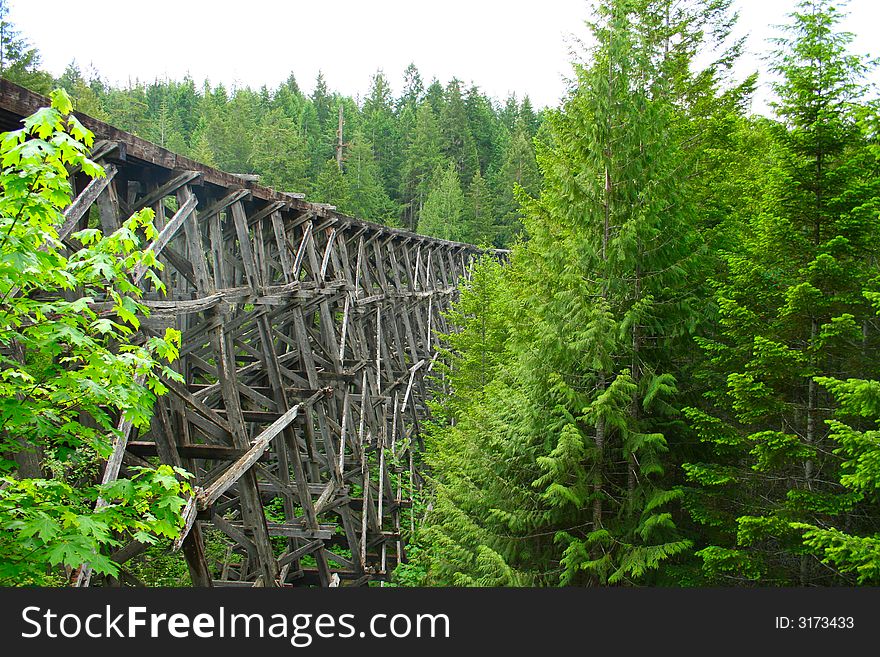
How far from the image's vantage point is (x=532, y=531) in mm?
6781

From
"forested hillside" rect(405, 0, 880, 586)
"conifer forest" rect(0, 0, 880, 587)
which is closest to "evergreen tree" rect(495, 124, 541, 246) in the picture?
"conifer forest" rect(0, 0, 880, 587)

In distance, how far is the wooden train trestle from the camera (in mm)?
5520

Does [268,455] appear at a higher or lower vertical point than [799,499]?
lower

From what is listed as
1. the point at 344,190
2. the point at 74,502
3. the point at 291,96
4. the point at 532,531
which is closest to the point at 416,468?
the point at 532,531

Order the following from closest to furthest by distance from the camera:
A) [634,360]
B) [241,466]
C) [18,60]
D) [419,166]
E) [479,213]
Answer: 1. [241,466]
2. [634,360]
3. [18,60]
4. [479,213]
5. [419,166]

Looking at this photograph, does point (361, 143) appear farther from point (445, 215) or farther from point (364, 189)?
point (445, 215)

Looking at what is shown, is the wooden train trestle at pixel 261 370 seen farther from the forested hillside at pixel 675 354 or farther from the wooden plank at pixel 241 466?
the forested hillside at pixel 675 354

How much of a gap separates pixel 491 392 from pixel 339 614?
195 inches

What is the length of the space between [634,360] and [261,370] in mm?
5512

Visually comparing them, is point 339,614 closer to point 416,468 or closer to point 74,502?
point 74,502

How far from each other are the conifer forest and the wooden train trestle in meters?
0.43

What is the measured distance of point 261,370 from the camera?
961 cm

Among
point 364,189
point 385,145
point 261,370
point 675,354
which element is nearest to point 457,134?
point 385,145

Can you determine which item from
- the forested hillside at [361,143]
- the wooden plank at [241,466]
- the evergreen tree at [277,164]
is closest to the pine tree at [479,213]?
the forested hillside at [361,143]
